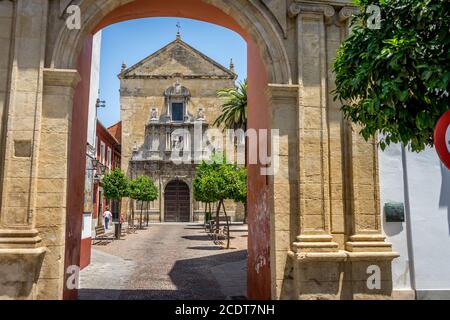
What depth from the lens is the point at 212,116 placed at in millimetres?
40781

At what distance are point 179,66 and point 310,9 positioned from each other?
36.6 meters

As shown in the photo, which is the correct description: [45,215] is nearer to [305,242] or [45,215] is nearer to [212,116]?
[305,242]

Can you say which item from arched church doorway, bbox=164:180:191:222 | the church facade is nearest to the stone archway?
arched church doorway, bbox=164:180:191:222

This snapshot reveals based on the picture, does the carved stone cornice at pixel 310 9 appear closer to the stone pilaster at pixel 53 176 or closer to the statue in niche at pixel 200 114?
the stone pilaster at pixel 53 176

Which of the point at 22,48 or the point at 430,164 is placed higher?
the point at 22,48

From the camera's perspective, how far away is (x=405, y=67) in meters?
3.71

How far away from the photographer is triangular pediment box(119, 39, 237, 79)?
4122 centimetres

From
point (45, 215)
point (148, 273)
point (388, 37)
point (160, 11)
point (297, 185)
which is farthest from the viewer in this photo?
point (148, 273)

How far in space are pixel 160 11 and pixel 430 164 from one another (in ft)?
17.9

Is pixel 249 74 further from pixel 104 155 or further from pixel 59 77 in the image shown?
pixel 104 155

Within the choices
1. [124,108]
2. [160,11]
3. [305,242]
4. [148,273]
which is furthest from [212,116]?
[305,242]

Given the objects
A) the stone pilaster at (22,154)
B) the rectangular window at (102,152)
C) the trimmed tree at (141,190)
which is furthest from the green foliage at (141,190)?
the stone pilaster at (22,154)

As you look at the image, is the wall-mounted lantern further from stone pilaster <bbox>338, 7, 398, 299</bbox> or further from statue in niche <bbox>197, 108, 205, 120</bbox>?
statue in niche <bbox>197, 108, 205, 120</bbox>

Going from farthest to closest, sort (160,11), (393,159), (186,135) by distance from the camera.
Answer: (186,135) < (160,11) < (393,159)
